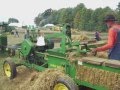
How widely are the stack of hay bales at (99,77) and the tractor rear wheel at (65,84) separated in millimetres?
323

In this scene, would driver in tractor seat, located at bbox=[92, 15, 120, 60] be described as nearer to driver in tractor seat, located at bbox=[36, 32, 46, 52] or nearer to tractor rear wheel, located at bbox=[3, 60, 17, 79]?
driver in tractor seat, located at bbox=[36, 32, 46, 52]

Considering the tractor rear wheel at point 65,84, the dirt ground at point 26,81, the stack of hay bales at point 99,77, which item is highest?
the stack of hay bales at point 99,77

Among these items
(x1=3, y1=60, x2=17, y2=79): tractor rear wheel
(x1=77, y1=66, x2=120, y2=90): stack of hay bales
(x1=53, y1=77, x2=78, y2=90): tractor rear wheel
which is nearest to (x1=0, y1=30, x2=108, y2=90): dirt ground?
(x1=3, y1=60, x2=17, y2=79): tractor rear wheel

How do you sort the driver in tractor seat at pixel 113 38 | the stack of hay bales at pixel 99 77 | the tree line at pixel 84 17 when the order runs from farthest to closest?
the tree line at pixel 84 17
the driver in tractor seat at pixel 113 38
the stack of hay bales at pixel 99 77

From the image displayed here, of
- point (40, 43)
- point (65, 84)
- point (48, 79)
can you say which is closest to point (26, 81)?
point (40, 43)

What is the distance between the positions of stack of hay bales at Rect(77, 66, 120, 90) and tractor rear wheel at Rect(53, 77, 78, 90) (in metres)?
0.32

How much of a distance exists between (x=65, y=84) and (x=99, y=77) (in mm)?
846

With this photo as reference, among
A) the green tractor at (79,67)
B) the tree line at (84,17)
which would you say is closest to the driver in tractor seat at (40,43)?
the green tractor at (79,67)

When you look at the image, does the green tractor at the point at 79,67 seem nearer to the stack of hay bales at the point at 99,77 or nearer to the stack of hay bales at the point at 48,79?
the stack of hay bales at the point at 99,77

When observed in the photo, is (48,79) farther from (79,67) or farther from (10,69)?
(10,69)

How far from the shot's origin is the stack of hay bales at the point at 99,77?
750 centimetres

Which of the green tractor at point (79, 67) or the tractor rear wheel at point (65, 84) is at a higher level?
the green tractor at point (79, 67)

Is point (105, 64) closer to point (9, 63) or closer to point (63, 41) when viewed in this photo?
point (63, 41)

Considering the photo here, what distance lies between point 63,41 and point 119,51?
72.6 inches
